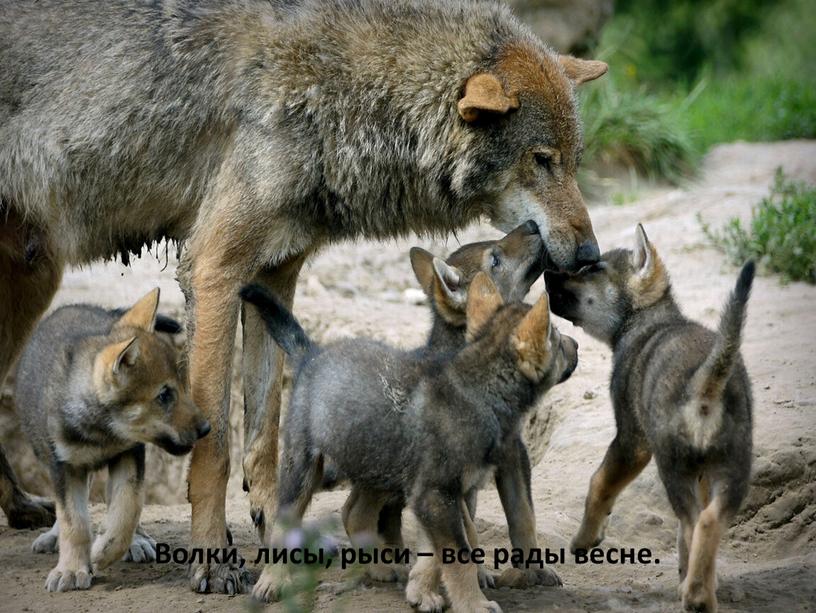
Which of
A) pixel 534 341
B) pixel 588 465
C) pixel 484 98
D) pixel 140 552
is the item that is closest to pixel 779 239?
pixel 588 465

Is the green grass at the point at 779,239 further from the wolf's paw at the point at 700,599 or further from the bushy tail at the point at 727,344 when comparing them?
the wolf's paw at the point at 700,599

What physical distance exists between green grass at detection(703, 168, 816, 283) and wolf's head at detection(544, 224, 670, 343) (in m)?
3.67

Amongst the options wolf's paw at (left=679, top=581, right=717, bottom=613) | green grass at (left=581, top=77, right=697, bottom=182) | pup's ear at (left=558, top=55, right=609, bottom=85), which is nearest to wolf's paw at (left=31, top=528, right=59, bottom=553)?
wolf's paw at (left=679, top=581, right=717, bottom=613)

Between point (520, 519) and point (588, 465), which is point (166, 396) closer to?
point (520, 519)

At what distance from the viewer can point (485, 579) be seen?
505 cm

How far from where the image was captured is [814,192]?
1030 centimetres

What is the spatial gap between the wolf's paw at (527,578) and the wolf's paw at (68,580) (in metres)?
1.77

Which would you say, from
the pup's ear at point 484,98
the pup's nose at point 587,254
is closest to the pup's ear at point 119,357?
the pup's ear at point 484,98

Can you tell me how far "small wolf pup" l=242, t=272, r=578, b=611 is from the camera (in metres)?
4.46

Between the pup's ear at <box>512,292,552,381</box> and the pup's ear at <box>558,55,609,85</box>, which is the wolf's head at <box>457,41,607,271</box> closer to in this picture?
the pup's ear at <box>558,55,609,85</box>

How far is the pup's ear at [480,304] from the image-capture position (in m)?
4.79

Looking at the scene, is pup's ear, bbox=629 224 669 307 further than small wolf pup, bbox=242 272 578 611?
Yes

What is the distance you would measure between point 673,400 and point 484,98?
1.82 meters

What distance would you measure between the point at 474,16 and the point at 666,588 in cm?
291
